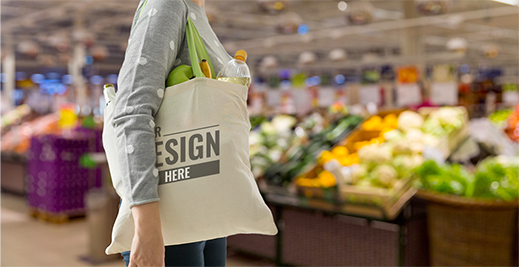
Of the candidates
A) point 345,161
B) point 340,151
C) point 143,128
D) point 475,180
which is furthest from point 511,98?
point 143,128

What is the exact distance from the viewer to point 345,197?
126 inches

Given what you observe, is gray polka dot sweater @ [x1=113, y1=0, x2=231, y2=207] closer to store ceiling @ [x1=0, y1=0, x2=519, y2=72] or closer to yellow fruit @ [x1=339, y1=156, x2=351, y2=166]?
yellow fruit @ [x1=339, y1=156, x2=351, y2=166]

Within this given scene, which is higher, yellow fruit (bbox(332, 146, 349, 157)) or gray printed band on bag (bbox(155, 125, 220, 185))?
gray printed band on bag (bbox(155, 125, 220, 185))

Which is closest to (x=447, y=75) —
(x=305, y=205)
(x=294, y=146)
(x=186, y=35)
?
(x=294, y=146)

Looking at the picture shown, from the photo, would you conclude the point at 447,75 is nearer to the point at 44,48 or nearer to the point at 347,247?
the point at 347,247

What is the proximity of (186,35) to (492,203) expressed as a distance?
2317 millimetres

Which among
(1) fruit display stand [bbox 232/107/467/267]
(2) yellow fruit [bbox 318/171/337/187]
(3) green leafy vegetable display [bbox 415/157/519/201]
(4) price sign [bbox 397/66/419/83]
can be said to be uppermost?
(4) price sign [bbox 397/66/419/83]

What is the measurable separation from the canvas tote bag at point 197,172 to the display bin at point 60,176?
5537 mm

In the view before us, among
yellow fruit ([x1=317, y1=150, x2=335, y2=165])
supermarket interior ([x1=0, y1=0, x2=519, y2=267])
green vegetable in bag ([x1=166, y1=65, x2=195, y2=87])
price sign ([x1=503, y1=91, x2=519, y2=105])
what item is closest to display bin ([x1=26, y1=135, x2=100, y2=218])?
supermarket interior ([x1=0, y1=0, x2=519, y2=267])

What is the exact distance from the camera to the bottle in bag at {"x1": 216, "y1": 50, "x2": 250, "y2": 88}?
3.37 ft

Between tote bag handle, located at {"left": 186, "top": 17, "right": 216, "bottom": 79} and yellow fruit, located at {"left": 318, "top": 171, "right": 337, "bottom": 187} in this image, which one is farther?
yellow fruit, located at {"left": 318, "top": 171, "right": 337, "bottom": 187}

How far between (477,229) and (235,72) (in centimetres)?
227

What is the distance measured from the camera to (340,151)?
12.9 ft

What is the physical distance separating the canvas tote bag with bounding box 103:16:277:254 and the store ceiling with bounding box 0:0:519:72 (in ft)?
20.7
